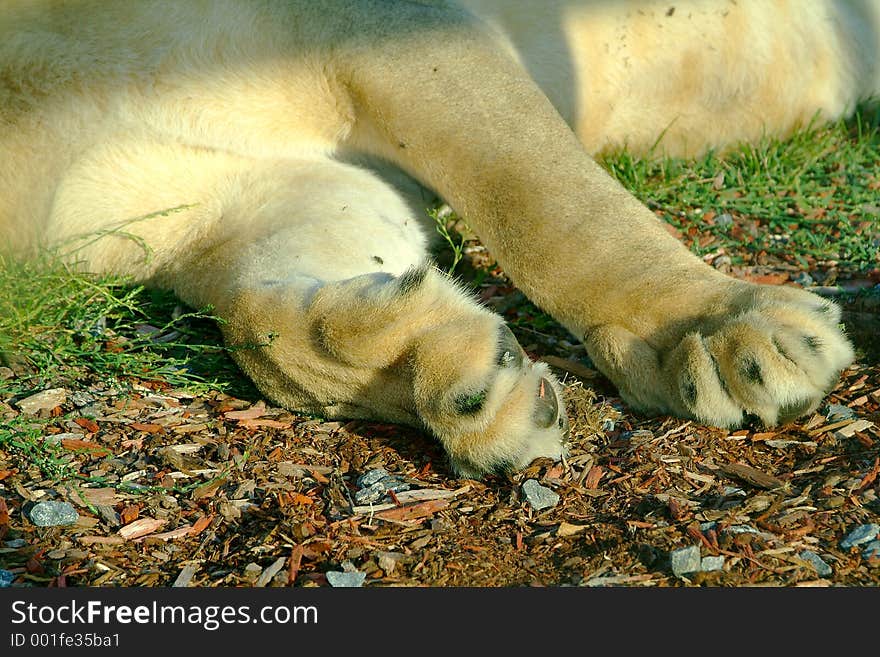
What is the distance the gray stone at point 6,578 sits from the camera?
191 centimetres

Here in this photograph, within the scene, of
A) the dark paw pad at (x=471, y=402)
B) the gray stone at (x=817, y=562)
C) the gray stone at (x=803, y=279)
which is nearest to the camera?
the gray stone at (x=817, y=562)

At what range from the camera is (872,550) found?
1878mm

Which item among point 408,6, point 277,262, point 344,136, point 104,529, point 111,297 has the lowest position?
point 104,529

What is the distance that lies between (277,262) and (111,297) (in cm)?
46

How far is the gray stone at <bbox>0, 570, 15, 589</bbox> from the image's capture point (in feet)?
6.25

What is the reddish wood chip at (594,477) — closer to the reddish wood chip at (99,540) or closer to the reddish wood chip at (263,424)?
the reddish wood chip at (263,424)

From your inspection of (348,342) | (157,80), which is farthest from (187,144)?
(348,342)

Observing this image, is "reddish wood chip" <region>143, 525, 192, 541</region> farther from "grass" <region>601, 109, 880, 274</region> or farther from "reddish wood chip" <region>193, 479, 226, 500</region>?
"grass" <region>601, 109, 880, 274</region>

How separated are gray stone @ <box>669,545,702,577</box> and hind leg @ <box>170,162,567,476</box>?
353mm

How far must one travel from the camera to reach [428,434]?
7.43ft

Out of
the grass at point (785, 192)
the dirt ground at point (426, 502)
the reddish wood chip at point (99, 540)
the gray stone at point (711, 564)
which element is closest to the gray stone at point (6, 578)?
the dirt ground at point (426, 502)

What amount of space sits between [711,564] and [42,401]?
1.51m

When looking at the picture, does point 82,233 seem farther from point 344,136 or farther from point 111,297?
point 344,136

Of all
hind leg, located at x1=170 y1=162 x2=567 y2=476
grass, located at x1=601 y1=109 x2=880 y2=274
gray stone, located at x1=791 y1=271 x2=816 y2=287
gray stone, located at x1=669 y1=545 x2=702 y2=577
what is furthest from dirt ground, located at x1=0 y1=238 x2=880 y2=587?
grass, located at x1=601 y1=109 x2=880 y2=274
